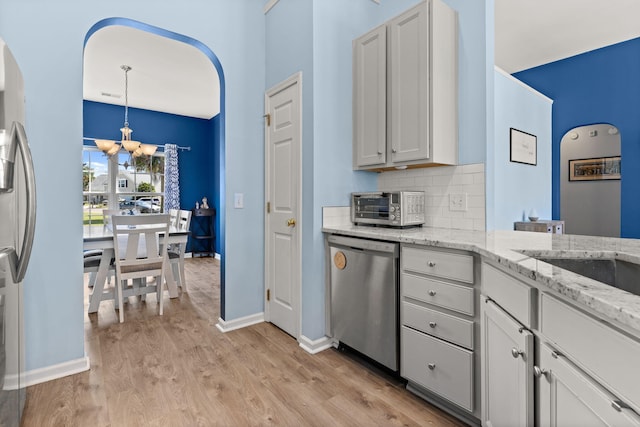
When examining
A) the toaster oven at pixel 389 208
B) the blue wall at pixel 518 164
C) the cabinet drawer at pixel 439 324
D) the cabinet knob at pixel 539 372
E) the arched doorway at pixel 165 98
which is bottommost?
the cabinet drawer at pixel 439 324

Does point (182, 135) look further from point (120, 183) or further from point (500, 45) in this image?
point (500, 45)

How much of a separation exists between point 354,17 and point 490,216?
189 cm

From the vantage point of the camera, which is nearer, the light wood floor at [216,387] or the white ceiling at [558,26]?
the light wood floor at [216,387]

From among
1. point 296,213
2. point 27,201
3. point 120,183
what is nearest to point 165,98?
point 120,183

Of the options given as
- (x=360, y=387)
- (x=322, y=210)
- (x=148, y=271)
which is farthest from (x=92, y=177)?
(x=360, y=387)

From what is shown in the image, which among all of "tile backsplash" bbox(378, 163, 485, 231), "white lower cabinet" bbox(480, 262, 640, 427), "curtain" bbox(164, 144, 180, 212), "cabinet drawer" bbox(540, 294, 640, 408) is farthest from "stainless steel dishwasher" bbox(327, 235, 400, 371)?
"curtain" bbox(164, 144, 180, 212)

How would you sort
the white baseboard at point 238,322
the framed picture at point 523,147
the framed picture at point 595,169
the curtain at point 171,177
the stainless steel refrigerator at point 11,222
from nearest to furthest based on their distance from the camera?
the stainless steel refrigerator at point 11,222 < the white baseboard at point 238,322 < the framed picture at point 523,147 < the framed picture at point 595,169 < the curtain at point 171,177

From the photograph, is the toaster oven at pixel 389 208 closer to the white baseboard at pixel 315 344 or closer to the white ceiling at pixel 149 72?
the white baseboard at pixel 315 344

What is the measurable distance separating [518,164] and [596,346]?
3.00 m

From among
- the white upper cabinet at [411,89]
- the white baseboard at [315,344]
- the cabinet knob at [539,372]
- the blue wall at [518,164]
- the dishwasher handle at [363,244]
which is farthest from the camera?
the blue wall at [518,164]

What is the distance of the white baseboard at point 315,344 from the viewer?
7.97ft

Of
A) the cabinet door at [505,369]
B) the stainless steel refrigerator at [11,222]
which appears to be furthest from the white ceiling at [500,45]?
the cabinet door at [505,369]

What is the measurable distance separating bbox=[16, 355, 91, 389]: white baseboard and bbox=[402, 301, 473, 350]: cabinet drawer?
205cm

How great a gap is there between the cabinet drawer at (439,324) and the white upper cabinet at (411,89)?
962 millimetres
